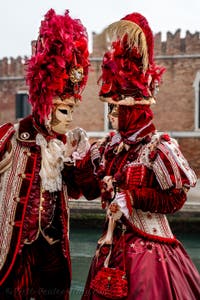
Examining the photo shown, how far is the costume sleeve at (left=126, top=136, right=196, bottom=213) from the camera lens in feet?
6.51

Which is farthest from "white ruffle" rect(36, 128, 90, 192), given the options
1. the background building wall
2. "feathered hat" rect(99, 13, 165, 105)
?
the background building wall


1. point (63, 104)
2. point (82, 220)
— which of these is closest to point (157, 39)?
point (82, 220)

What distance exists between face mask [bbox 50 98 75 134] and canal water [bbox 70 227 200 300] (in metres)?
1.68

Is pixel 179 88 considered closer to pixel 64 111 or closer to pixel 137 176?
pixel 64 111

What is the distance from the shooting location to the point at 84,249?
21.1 ft

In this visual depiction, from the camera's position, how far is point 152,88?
2203 millimetres

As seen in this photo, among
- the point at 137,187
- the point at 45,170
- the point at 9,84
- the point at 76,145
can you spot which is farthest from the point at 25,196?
the point at 9,84

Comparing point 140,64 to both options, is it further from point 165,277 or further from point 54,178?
point 165,277

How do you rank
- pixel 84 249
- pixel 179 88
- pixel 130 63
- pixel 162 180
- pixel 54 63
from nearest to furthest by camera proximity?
pixel 162 180 < pixel 130 63 < pixel 54 63 < pixel 84 249 < pixel 179 88

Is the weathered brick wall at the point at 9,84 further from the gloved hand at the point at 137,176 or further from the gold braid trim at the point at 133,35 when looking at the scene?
the gloved hand at the point at 137,176

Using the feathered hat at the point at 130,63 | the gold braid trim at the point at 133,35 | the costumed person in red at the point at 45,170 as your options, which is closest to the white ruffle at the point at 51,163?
the costumed person in red at the point at 45,170

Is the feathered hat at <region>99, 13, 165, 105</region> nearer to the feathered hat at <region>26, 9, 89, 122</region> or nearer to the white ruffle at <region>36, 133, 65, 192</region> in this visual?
the feathered hat at <region>26, 9, 89, 122</region>

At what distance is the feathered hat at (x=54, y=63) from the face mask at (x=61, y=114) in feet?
0.09

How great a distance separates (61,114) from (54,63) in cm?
23
